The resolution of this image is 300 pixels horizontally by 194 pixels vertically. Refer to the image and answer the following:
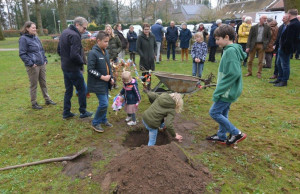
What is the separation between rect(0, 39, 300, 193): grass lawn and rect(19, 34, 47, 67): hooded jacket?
1.32m

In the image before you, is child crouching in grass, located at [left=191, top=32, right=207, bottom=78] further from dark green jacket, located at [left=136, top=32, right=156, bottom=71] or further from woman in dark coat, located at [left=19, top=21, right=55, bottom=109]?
woman in dark coat, located at [left=19, top=21, right=55, bottom=109]

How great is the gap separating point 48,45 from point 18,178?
1575 cm

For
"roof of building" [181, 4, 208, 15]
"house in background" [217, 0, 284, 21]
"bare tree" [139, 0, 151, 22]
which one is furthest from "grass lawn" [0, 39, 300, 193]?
"roof of building" [181, 4, 208, 15]

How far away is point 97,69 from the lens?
14.1ft

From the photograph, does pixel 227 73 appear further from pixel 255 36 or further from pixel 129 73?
pixel 255 36

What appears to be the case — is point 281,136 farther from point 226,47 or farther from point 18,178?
point 18,178


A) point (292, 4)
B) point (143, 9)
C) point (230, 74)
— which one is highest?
point (143, 9)

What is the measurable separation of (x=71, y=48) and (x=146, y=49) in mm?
2680

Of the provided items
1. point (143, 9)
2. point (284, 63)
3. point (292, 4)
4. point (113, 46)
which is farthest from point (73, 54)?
point (143, 9)

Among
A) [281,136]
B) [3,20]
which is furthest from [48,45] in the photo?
[3,20]

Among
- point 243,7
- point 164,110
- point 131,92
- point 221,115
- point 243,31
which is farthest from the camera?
point 243,7

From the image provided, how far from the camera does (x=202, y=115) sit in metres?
5.47

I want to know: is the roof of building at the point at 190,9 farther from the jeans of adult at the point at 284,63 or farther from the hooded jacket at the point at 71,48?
the hooded jacket at the point at 71,48

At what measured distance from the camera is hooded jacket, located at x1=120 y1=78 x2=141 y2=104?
471 centimetres
